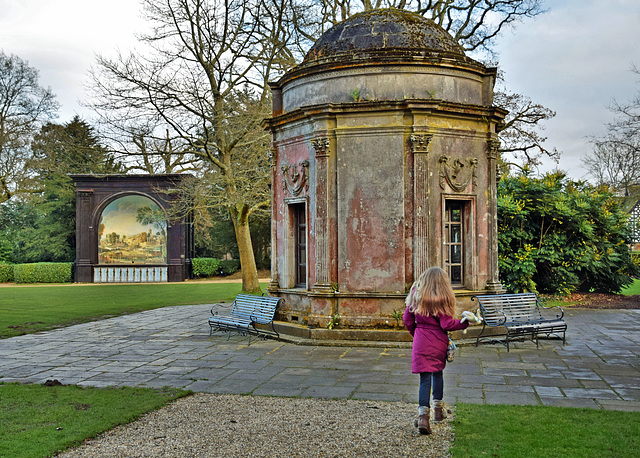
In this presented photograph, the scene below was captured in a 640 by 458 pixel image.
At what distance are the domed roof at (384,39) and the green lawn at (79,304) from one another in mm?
9385

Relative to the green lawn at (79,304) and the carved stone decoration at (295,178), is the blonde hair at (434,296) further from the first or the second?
the green lawn at (79,304)

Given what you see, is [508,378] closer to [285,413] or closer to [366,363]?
[366,363]

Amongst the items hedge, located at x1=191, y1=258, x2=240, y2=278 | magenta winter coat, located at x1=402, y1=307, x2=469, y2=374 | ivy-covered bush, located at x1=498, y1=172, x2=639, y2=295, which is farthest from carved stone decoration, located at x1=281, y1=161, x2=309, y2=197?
hedge, located at x1=191, y1=258, x2=240, y2=278

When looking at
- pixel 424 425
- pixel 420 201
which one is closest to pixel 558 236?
pixel 420 201

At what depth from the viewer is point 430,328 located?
5.48 meters

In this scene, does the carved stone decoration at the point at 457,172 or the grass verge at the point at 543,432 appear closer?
the grass verge at the point at 543,432

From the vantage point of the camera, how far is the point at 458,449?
4918 mm

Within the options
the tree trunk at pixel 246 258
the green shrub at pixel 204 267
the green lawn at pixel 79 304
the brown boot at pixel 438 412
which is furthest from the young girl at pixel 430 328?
the green shrub at pixel 204 267

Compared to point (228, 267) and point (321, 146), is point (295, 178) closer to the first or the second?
point (321, 146)

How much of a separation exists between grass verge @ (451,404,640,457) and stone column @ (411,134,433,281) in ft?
15.2

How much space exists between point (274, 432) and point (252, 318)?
237 inches

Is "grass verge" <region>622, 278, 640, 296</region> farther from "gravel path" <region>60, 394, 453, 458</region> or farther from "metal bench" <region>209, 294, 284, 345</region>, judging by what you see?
"gravel path" <region>60, 394, 453, 458</region>

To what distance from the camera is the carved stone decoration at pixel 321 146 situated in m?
11.0

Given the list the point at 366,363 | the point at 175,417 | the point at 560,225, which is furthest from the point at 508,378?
the point at 560,225
